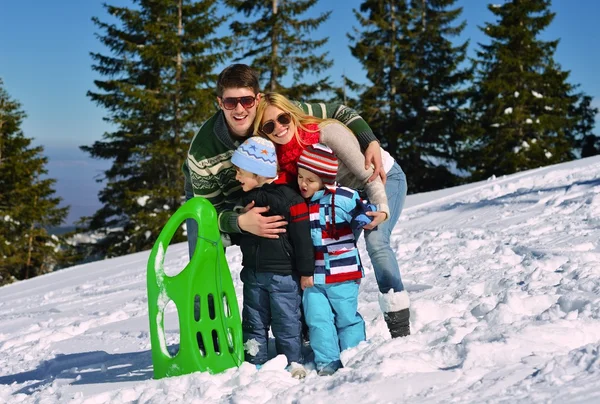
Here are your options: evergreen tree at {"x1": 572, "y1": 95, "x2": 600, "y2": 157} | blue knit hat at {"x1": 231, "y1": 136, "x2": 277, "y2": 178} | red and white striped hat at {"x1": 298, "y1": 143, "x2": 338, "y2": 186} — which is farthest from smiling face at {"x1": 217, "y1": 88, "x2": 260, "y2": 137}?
evergreen tree at {"x1": 572, "y1": 95, "x2": 600, "y2": 157}

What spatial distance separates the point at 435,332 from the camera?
2.96 meters

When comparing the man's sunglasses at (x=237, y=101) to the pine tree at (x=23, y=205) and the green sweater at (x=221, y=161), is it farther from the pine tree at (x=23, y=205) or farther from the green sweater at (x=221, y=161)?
the pine tree at (x=23, y=205)

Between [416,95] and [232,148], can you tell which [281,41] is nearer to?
[416,95]

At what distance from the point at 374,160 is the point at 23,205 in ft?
66.4

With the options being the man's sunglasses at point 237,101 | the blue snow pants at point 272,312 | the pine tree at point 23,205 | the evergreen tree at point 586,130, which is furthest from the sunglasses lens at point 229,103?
the evergreen tree at point 586,130

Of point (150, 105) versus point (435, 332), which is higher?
point (150, 105)

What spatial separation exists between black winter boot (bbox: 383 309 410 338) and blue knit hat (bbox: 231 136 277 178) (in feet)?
3.14

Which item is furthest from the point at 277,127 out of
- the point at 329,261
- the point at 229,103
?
the point at 329,261

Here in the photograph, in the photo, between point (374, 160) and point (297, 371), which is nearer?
point (297, 371)

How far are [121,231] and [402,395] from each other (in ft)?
62.9

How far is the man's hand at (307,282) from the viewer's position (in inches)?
118

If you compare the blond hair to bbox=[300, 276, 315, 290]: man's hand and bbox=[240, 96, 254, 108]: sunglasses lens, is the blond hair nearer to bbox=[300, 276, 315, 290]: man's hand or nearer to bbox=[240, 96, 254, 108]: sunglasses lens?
bbox=[240, 96, 254, 108]: sunglasses lens

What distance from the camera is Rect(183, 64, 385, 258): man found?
2992 mm

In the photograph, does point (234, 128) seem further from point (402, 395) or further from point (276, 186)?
point (402, 395)
